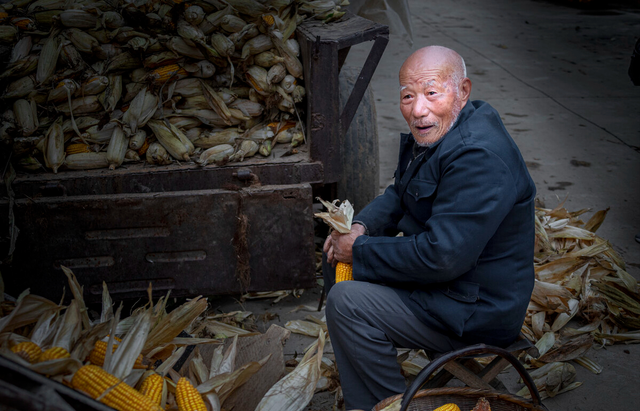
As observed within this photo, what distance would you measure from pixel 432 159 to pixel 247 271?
4.31 ft

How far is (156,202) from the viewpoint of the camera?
8.63 feet

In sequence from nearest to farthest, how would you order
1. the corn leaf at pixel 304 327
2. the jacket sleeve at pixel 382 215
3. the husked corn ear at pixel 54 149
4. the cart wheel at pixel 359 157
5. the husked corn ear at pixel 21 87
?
the jacket sleeve at pixel 382 215 → the husked corn ear at pixel 54 149 → the husked corn ear at pixel 21 87 → the corn leaf at pixel 304 327 → the cart wheel at pixel 359 157

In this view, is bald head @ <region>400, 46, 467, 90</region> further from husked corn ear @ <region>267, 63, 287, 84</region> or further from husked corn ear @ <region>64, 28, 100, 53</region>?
husked corn ear @ <region>64, 28, 100, 53</region>

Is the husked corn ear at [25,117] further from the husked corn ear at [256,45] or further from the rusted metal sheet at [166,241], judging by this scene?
the husked corn ear at [256,45]

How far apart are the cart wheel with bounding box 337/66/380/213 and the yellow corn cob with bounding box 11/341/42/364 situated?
209 cm

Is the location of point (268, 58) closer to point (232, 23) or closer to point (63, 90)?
point (232, 23)

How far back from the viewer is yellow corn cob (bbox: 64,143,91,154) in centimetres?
281

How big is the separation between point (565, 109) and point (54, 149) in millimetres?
6330

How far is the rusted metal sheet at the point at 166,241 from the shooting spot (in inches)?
103

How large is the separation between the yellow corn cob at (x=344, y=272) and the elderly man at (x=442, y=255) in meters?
0.12

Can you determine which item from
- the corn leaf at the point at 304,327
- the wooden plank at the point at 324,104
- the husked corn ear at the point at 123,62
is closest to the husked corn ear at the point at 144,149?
the husked corn ear at the point at 123,62

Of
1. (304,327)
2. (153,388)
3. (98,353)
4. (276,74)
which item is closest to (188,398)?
(153,388)

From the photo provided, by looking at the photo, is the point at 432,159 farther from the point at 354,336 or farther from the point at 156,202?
the point at 156,202

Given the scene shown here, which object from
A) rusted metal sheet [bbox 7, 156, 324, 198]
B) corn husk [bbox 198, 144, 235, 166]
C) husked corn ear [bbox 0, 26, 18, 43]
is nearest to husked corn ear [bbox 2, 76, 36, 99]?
husked corn ear [bbox 0, 26, 18, 43]
